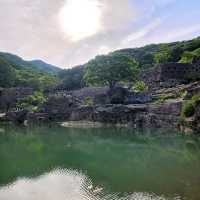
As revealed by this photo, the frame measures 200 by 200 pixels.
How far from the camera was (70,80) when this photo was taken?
500 ft

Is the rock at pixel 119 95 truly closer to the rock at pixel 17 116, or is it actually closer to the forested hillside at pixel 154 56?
the forested hillside at pixel 154 56

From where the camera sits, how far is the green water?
30062 mm

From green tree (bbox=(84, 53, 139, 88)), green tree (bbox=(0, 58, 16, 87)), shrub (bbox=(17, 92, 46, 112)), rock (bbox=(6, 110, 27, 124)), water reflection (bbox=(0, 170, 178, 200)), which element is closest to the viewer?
water reflection (bbox=(0, 170, 178, 200))

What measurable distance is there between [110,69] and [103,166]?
59.1 meters

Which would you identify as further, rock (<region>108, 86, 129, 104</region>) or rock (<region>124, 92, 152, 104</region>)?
rock (<region>108, 86, 129, 104</region>)

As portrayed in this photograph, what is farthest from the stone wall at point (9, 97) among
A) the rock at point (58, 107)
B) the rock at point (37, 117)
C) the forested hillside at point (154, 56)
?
the forested hillside at point (154, 56)

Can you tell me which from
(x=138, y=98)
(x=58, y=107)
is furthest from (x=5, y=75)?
(x=138, y=98)

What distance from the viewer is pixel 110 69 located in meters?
98.1

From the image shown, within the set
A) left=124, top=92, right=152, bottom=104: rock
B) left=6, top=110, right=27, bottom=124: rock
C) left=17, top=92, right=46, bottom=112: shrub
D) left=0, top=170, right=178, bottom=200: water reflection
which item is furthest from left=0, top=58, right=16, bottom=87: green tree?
left=0, top=170, right=178, bottom=200: water reflection

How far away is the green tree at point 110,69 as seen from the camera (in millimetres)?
98312

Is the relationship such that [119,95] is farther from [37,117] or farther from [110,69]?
[37,117]

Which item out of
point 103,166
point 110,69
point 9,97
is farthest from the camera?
point 9,97

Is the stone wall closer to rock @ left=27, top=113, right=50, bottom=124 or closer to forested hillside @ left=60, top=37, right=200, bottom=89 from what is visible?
rock @ left=27, top=113, right=50, bottom=124

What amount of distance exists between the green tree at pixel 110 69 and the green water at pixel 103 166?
3054cm
